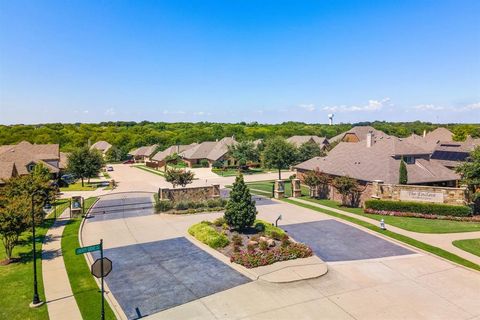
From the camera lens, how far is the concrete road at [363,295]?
1463 centimetres

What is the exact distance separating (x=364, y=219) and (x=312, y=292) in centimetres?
1609

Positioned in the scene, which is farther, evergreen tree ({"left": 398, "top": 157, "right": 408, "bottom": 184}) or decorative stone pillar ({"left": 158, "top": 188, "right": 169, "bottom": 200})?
decorative stone pillar ({"left": 158, "top": 188, "right": 169, "bottom": 200})

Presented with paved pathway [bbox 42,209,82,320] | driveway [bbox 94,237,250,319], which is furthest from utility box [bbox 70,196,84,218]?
driveway [bbox 94,237,250,319]

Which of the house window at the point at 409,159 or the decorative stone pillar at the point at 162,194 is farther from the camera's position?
the house window at the point at 409,159

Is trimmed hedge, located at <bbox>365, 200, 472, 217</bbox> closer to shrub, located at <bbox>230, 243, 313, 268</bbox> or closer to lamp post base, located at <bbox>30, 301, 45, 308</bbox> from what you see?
shrub, located at <bbox>230, 243, 313, 268</bbox>

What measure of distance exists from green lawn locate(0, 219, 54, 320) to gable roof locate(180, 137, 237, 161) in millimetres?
55173

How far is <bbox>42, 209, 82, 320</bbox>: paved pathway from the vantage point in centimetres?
1485

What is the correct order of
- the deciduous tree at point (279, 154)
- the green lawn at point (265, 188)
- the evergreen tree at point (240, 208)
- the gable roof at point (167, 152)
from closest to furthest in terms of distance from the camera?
the evergreen tree at point (240, 208), the green lawn at point (265, 188), the deciduous tree at point (279, 154), the gable roof at point (167, 152)

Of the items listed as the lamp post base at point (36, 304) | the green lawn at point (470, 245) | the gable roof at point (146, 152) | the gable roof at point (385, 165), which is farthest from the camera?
the gable roof at point (146, 152)

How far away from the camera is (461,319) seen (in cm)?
1423

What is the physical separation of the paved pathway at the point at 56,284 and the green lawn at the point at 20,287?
0.27 metres

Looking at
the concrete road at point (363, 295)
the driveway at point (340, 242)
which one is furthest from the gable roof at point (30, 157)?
the driveway at point (340, 242)

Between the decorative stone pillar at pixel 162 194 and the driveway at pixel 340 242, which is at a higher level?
the decorative stone pillar at pixel 162 194

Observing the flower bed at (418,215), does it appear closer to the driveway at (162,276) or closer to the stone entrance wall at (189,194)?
the stone entrance wall at (189,194)
